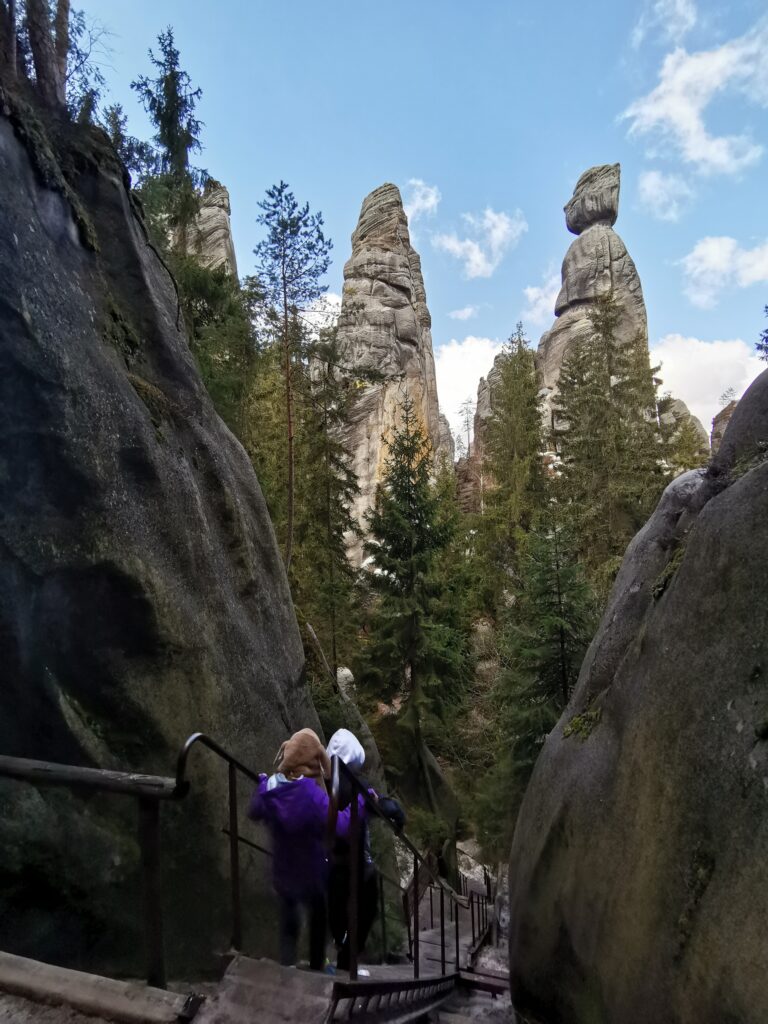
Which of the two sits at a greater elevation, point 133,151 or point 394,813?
point 133,151

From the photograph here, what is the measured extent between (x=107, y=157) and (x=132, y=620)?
6.39 meters

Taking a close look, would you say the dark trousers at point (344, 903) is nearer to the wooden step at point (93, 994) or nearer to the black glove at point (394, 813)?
the black glove at point (394, 813)

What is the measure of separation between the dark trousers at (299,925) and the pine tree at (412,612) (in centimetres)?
1374

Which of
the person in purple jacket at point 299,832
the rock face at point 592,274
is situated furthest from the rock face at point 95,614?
the rock face at point 592,274

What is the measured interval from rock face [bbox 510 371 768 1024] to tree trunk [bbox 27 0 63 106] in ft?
29.3

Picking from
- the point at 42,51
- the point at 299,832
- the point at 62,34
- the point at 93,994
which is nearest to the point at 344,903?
the point at 299,832

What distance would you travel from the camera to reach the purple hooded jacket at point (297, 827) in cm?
382

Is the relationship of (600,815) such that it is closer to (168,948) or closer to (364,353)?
(168,948)

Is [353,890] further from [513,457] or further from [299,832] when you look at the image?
[513,457]

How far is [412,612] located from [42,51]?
14.2 metres

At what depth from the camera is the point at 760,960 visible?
320 centimetres

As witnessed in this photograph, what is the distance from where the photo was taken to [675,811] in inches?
161

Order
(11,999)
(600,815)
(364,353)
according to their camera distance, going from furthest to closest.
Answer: (364,353), (600,815), (11,999)

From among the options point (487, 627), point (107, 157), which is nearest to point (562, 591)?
point (107, 157)
